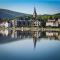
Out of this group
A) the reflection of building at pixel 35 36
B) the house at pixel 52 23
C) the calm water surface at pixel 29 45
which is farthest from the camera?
the house at pixel 52 23

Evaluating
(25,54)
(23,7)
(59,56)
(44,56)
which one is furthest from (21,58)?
(23,7)

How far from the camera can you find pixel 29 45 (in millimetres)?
3789

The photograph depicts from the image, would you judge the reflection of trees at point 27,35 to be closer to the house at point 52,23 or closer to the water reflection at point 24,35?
the water reflection at point 24,35

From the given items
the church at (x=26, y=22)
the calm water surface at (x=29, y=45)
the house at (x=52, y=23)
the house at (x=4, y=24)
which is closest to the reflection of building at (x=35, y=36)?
the calm water surface at (x=29, y=45)

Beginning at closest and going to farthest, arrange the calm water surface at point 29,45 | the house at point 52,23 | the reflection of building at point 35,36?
the calm water surface at point 29,45 → the reflection of building at point 35,36 → the house at point 52,23

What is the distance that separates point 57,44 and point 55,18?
0.60m

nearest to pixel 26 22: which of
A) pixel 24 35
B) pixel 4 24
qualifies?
pixel 24 35

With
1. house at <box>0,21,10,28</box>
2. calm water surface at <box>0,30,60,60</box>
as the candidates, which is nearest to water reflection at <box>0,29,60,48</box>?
calm water surface at <box>0,30,60,60</box>

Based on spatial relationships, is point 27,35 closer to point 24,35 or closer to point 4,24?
point 24,35

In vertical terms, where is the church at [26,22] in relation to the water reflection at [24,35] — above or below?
above

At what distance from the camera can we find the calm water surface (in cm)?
361

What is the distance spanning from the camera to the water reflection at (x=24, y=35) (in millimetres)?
3844

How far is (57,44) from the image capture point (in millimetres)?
3756

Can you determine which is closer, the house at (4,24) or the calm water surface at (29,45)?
the calm water surface at (29,45)
